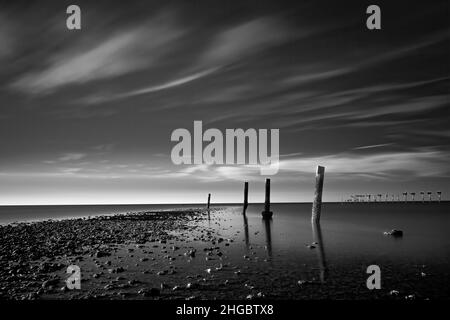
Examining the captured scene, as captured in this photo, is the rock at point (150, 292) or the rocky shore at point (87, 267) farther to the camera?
the rocky shore at point (87, 267)

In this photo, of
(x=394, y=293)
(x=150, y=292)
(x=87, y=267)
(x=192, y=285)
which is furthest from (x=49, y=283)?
(x=394, y=293)

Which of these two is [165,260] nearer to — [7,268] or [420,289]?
[7,268]

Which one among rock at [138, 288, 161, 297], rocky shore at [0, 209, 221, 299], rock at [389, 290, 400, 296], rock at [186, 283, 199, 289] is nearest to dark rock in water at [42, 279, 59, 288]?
rocky shore at [0, 209, 221, 299]

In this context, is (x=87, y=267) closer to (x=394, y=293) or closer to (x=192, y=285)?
(x=192, y=285)

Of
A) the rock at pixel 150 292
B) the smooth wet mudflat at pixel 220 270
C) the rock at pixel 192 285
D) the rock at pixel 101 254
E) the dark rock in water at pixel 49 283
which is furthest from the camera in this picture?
the rock at pixel 101 254

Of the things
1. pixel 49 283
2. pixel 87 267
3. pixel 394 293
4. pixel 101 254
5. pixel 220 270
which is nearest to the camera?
pixel 394 293

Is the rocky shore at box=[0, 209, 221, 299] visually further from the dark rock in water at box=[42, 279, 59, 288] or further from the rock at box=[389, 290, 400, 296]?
the rock at box=[389, 290, 400, 296]

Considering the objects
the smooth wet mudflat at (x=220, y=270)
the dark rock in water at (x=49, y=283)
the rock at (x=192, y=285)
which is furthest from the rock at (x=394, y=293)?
the dark rock in water at (x=49, y=283)

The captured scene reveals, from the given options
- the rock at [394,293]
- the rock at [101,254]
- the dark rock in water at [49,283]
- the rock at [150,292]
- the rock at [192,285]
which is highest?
the dark rock in water at [49,283]

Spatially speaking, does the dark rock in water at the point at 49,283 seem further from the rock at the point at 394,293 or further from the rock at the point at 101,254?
the rock at the point at 394,293

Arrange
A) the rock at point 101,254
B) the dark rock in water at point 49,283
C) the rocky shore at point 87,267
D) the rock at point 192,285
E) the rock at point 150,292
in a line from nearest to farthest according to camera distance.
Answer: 1. the rock at point 150,292
2. the rocky shore at point 87,267
3. the dark rock in water at point 49,283
4. the rock at point 192,285
5. the rock at point 101,254
